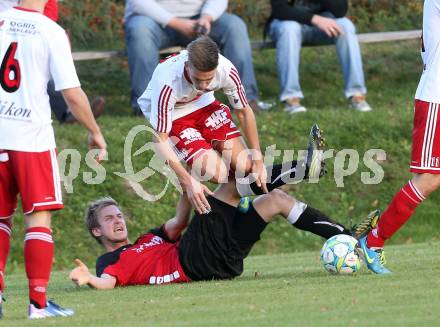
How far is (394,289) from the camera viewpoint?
8.25 m

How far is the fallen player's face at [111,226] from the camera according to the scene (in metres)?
10.0

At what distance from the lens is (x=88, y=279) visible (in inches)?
368

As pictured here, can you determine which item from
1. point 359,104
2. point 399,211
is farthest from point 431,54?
point 359,104

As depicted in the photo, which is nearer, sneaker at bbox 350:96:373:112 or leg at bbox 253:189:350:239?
leg at bbox 253:189:350:239

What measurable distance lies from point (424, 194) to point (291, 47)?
7495mm

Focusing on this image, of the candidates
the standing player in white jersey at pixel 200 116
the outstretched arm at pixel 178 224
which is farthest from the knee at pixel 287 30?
the outstretched arm at pixel 178 224

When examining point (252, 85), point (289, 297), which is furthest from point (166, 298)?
point (252, 85)

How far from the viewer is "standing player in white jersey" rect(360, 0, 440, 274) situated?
30.2ft

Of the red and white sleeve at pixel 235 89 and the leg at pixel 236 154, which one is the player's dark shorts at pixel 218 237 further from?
the red and white sleeve at pixel 235 89

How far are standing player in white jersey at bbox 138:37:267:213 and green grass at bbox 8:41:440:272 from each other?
15.2ft

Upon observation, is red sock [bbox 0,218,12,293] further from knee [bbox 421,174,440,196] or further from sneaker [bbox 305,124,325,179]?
knee [bbox 421,174,440,196]

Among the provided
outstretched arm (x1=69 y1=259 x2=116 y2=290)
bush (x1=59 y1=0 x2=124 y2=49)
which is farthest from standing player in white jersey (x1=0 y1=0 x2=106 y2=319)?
bush (x1=59 y1=0 x2=124 y2=49)

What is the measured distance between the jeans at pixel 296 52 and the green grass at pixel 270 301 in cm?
658

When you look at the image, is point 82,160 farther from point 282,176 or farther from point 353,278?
point 353,278
